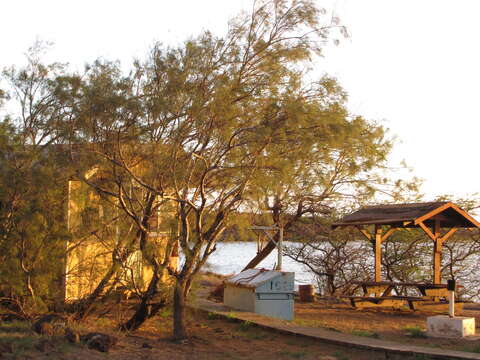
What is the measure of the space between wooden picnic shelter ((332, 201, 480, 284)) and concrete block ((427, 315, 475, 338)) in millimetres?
3445

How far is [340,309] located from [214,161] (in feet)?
25.7

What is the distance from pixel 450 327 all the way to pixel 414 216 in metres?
3.87

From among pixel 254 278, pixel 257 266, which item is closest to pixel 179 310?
pixel 254 278

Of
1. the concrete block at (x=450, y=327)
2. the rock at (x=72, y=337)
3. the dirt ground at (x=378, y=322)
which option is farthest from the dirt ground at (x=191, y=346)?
the concrete block at (x=450, y=327)

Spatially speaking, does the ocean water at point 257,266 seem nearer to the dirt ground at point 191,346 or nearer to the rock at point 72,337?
the dirt ground at point 191,346

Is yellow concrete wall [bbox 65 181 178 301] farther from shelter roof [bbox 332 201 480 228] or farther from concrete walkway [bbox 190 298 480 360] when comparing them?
shelter roof [bbox 332 201 480 228]

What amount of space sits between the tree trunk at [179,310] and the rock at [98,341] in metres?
1.60

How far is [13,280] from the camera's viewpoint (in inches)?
445

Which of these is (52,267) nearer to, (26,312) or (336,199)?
(26,312)

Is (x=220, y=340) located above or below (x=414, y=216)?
below

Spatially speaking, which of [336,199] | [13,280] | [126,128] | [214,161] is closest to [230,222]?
[214,161]

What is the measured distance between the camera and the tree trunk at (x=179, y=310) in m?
11.3

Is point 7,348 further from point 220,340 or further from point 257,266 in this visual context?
point 257,266

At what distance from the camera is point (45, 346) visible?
A: 909 cm
